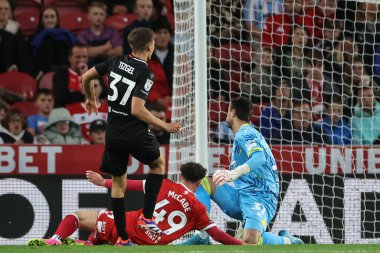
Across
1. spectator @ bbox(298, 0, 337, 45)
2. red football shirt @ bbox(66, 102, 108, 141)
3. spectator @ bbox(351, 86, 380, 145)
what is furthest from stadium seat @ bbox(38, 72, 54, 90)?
spectator @ bbox(351, 86, 380, 145)

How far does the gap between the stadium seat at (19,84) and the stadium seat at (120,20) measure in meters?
1.44

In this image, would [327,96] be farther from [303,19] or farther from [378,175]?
[378,175]

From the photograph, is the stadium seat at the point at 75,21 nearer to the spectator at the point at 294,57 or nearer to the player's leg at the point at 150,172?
the spectator at the point at 294,57

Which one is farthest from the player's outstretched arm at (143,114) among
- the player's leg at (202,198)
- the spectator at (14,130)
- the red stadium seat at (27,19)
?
the red stadium seat at (27,19)

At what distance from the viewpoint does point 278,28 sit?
1306 cm

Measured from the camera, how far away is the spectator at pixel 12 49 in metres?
13.5

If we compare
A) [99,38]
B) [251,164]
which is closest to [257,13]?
[99,38]

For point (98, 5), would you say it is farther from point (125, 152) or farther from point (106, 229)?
point (125, 152)

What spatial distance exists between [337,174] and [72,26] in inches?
181

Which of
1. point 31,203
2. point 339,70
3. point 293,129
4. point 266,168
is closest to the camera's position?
point 266,168

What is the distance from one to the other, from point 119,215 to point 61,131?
4.41 m

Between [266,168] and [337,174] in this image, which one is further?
[337,174]

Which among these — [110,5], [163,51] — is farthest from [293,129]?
[110,5]

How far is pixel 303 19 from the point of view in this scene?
13.3 m
